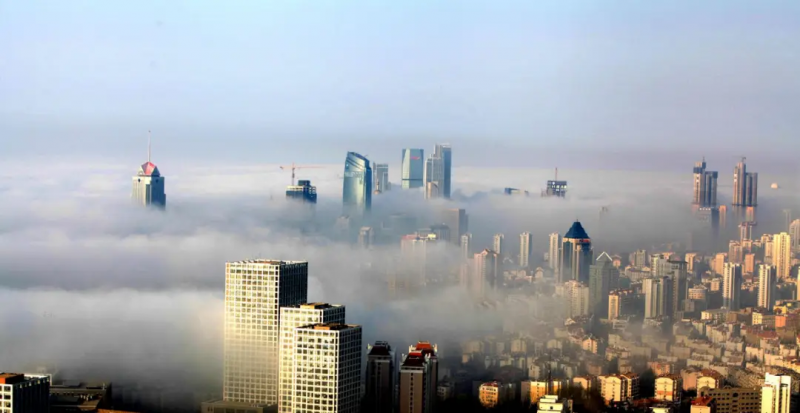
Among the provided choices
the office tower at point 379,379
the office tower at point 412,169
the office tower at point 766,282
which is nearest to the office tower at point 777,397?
the office tower at point 766,282

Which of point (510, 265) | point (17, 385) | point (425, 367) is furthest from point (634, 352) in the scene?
point (17, 385)

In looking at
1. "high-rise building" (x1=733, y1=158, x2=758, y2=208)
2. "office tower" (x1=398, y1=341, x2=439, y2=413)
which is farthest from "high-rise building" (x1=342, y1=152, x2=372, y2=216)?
"high-rise building" (x1=733, y1=158, x2=758, y2=208)

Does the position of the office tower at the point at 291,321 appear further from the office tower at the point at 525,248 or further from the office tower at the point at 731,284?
the office tower at the point at 731,284

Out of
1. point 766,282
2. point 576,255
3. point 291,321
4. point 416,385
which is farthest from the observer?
point 766,282

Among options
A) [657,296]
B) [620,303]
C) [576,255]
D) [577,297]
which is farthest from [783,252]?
[577,297]

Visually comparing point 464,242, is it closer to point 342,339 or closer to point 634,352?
point 634,352

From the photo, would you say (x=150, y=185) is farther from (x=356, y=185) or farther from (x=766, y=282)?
(x=766, y=282)

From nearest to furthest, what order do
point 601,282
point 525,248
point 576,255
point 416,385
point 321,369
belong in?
point 321,369
point 416,385
point 525,248
point 601,282
point 576,255
